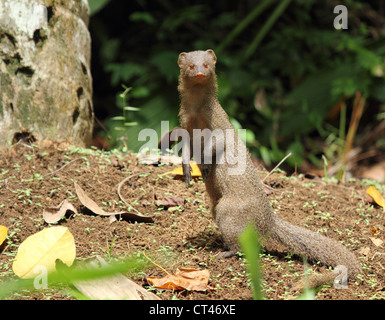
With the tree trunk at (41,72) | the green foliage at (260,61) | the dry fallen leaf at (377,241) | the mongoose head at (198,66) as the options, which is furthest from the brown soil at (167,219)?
the green foliage at (260,61)

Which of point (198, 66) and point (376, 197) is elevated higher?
point (198, 66)

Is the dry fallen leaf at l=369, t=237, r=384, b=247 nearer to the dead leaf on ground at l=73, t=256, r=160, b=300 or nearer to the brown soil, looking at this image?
the brown soil

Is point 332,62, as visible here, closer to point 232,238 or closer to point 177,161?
point 177,161

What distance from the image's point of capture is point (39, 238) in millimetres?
3178

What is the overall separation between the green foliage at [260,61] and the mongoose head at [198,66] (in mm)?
3009

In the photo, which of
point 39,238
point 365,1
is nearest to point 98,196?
point 39,238

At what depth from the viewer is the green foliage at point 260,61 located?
24.4 feet

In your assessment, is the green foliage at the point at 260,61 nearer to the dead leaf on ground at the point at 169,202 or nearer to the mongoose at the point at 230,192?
the dead leaf on ground at the point at 169,202

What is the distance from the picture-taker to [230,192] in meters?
3.72

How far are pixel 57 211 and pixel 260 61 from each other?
17.1 ft

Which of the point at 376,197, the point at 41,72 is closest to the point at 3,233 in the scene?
the point at 41,72

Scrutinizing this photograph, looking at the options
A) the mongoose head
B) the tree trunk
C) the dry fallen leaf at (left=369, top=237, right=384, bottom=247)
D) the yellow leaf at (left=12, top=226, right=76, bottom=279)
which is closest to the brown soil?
the dry fallen leaf at (left=369, top=237, right=384, bottom=247)

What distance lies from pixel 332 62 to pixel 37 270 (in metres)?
6.28

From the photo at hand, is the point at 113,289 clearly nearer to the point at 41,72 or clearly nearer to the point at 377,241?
the point at 377,241
